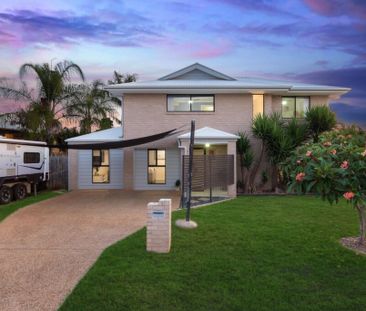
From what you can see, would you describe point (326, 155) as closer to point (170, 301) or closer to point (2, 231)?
point (170, 301)

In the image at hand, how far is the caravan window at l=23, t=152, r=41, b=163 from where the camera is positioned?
16153mm

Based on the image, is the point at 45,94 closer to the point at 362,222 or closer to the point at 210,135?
the point at 210,135

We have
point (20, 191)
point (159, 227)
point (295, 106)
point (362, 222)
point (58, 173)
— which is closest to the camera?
point (159, 227)

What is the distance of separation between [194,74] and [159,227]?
47.2ft

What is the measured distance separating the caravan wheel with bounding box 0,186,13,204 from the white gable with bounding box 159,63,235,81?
945 cm

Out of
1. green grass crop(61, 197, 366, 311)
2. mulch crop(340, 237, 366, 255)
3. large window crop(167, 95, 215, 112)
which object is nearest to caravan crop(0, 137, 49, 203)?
large window crop(167, 95, 215, 112)

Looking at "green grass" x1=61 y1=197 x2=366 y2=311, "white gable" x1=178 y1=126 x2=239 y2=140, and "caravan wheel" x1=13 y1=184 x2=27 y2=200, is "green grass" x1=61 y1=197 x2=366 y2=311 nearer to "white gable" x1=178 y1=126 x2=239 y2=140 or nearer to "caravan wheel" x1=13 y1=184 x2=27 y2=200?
"white gable" x1=178 y1=126 x2=239 y2=140

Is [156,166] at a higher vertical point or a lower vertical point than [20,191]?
higher

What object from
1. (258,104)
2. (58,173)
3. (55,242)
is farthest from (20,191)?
(258,104)

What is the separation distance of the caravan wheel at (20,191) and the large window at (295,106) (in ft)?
42.8

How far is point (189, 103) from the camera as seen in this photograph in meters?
18.0

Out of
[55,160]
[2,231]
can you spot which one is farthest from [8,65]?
[2,231]

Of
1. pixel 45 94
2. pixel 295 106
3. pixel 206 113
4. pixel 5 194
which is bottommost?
pixel 5 194

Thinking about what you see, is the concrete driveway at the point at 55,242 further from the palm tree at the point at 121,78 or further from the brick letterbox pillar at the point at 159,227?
the palm tree at the point at 121,78
